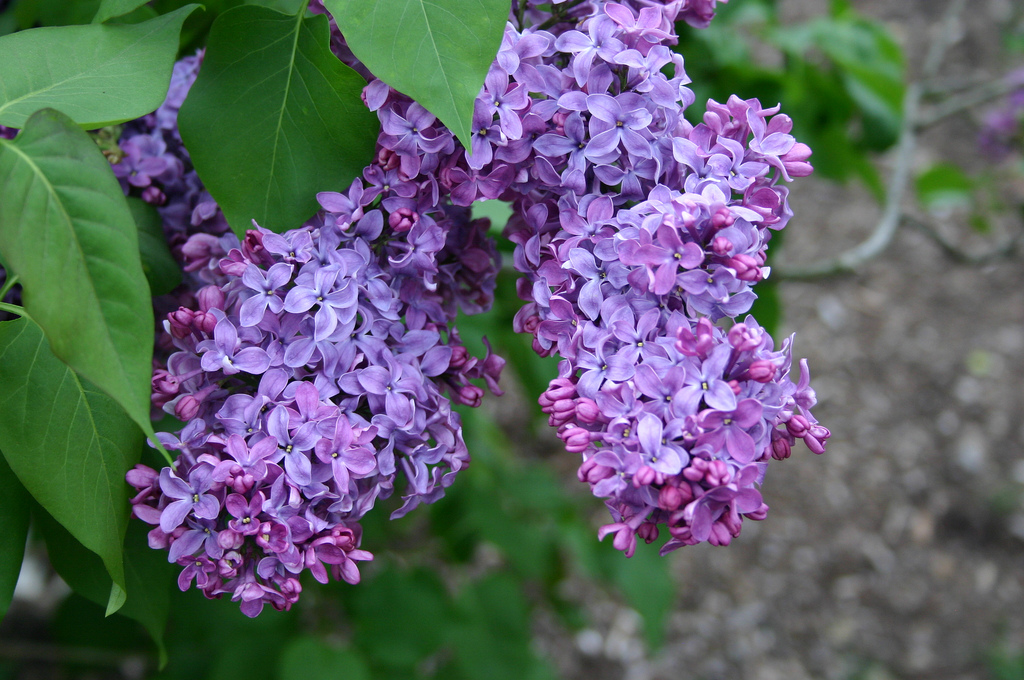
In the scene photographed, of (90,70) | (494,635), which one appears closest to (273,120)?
(90,70)

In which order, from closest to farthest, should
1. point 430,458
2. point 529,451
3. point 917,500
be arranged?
1. point 430,458
2. point 917,500
3. point 529,451

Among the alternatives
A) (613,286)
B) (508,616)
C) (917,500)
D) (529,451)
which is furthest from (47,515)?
(917,500)

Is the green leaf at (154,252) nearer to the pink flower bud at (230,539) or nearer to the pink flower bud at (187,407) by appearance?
the pink flower bud at (187,407)

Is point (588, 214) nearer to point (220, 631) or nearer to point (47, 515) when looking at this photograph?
point (47, 515)

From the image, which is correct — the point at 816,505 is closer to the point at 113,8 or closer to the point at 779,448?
the point at 779,448

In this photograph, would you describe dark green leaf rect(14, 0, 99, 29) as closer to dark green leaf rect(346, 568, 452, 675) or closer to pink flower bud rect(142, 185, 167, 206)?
pink flower bud rect(142, 185, 167, 206)
